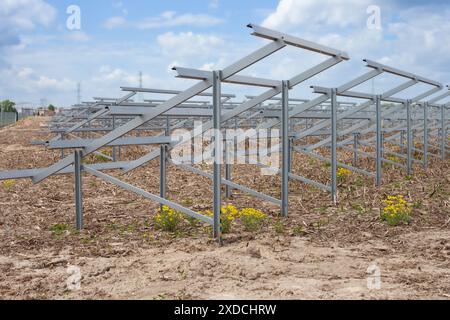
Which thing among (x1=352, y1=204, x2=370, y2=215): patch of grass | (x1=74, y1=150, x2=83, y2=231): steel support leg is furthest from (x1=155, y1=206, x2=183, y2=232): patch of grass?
(x1=352, y1=204, x2=370, y2=215): patch of grass

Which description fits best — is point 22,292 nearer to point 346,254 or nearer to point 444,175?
point 346,254

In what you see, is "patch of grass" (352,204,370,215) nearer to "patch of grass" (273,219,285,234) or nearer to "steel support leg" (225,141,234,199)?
"patch of grass" (273,219,285,234)

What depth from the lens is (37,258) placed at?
5621 mm

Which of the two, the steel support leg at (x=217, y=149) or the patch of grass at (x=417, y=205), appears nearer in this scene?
the steel support leg at (x=217, y=149)

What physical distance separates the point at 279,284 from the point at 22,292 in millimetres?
2159

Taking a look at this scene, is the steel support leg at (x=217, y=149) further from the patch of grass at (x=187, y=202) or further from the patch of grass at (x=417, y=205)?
the patch of grass at (x=417, y=205)

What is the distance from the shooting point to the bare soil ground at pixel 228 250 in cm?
438

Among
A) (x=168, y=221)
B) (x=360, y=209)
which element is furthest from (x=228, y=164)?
(x=168, y=221)

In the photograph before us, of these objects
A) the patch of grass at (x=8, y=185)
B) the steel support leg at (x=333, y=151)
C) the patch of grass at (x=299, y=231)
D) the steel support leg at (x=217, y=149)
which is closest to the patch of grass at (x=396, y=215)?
the patch of grass at (x=299, y=231)

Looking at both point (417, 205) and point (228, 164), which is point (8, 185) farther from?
point (417, 205)

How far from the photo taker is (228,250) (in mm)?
5582

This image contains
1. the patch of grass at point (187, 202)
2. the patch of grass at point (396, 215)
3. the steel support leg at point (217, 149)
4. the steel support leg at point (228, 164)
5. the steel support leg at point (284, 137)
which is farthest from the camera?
the steel support leg at point (228, 164)

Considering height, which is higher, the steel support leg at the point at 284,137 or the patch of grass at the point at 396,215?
the steel support leg at the point at 284,137
